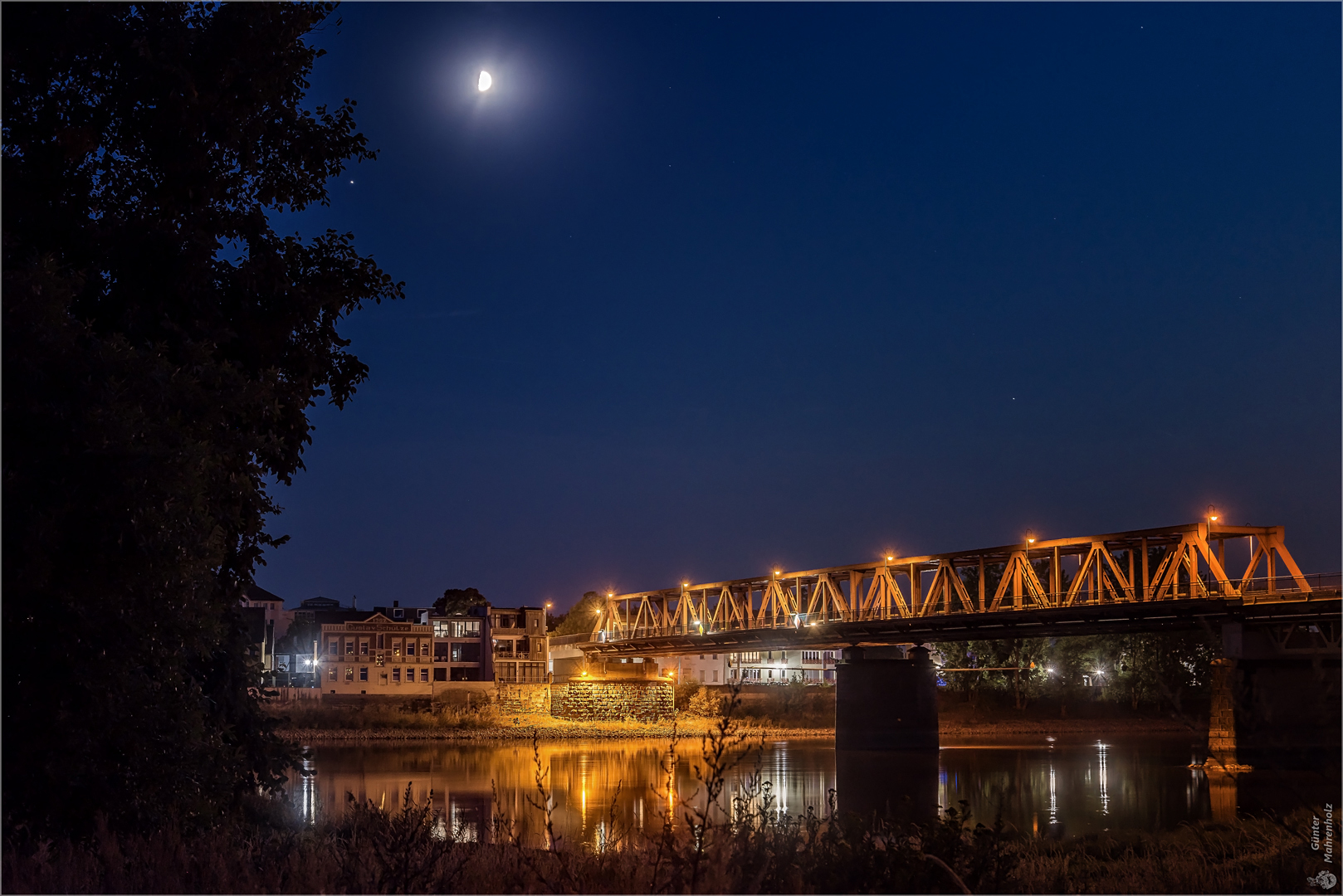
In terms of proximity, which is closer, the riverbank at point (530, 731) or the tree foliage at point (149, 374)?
the tree foliage at point (149, 374)

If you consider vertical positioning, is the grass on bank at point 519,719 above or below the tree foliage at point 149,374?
below

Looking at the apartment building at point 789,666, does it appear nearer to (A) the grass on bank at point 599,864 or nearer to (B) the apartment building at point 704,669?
(B) the apartment building at point 704,669

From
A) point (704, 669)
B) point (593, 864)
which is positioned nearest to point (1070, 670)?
point (704, 669)

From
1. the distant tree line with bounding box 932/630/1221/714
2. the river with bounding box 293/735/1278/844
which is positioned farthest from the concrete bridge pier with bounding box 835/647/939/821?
the distant tree line with bounding box 932/630/1221/714

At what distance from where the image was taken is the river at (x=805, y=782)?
34062 millimetres

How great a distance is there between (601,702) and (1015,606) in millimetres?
43348

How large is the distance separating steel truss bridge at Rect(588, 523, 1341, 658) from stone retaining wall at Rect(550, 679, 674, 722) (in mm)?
11295

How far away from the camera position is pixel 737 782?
2347 cm

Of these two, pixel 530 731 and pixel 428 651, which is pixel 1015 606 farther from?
pixel 428 651

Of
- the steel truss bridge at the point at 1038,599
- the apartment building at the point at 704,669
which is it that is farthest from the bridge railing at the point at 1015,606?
the apartment building at the point at 704,669

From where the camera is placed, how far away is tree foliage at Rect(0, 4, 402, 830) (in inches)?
473

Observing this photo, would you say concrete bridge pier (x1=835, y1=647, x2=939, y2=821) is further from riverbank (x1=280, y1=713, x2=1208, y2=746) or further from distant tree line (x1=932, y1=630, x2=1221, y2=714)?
distant tree line (x1=932, y1=630, x2=1221, y2=714)

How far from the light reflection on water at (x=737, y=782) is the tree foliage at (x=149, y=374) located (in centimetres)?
482

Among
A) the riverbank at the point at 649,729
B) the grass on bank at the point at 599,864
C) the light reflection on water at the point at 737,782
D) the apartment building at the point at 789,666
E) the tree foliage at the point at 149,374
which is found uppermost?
the tree foliage at the point at 149,374
